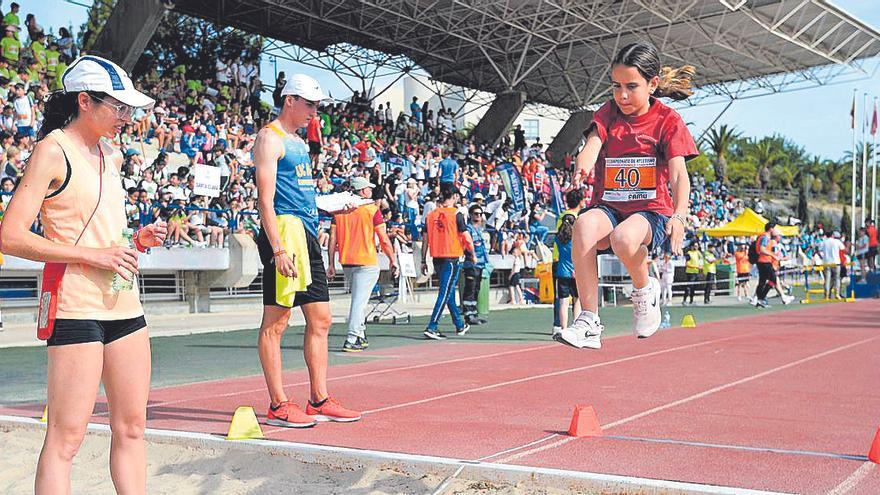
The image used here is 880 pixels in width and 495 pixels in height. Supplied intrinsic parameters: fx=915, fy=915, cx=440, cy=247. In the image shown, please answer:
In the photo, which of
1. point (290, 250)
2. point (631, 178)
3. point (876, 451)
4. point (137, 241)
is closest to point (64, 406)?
point (137, 241)

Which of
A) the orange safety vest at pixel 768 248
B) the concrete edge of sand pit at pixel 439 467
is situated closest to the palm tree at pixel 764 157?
the orange safety vest at pixel 768 248

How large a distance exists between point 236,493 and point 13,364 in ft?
19.5

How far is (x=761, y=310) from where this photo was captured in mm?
21562

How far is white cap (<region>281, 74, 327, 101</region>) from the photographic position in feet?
20.8

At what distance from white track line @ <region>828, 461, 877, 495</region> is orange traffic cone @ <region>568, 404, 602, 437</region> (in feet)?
5.07

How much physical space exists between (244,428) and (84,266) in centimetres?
225

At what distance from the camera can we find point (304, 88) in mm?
6336

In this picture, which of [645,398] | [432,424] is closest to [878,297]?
[645,398]

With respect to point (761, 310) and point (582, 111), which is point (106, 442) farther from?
point (582, 111)

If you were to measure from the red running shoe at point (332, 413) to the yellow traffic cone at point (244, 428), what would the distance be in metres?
0.68

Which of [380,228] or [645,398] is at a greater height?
[380,228]

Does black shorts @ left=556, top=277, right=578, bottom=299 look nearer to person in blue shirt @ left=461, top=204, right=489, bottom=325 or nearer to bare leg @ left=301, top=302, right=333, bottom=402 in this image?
person in blue shirt @ left=461, top=204, right=489, bottom=325

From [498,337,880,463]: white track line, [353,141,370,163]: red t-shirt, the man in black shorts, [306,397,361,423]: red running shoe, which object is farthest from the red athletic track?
[353,141,370,163]: red t-shirt

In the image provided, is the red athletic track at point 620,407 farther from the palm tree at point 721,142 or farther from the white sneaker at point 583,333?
the palm tree at point 721,142
